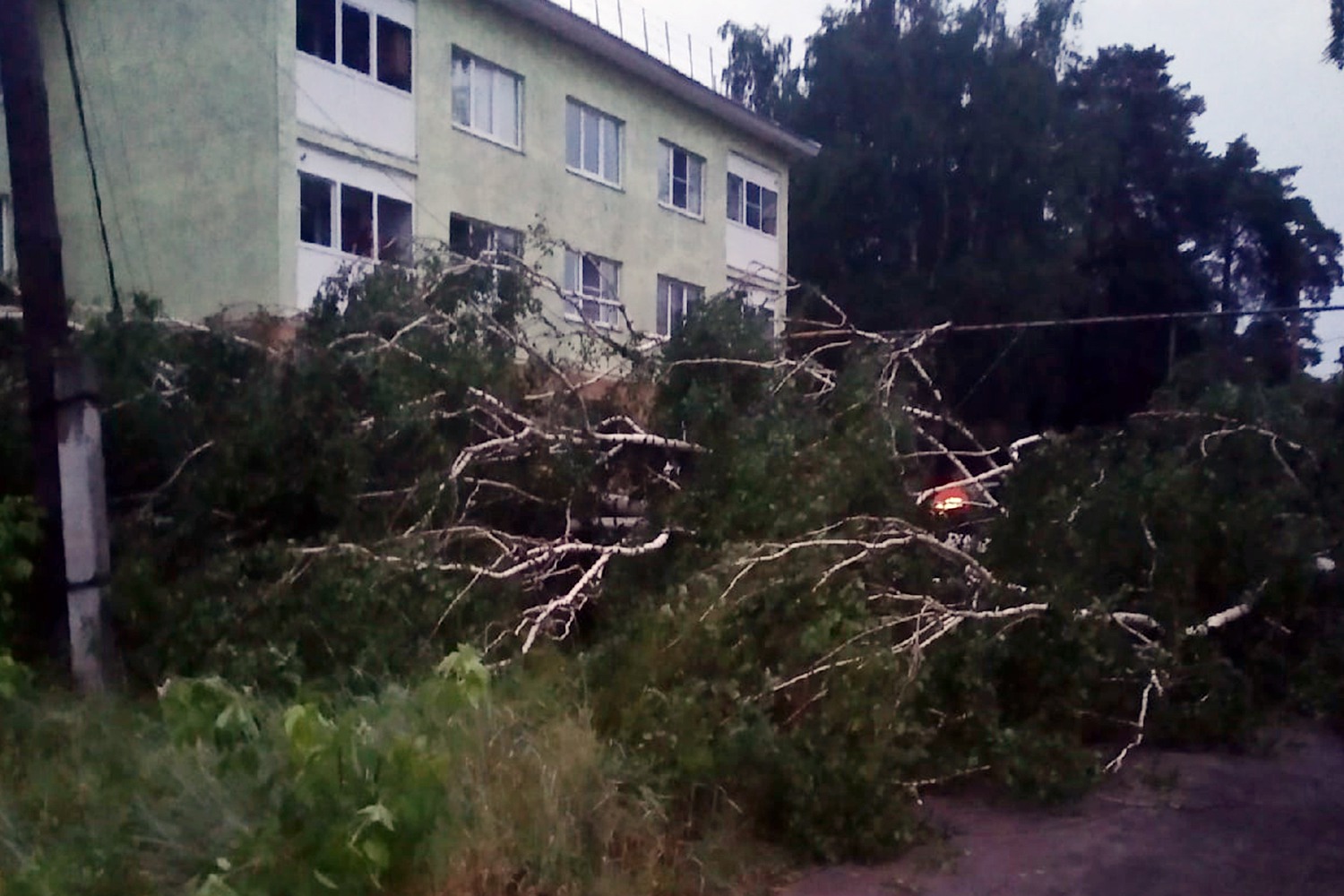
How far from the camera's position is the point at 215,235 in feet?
46.8

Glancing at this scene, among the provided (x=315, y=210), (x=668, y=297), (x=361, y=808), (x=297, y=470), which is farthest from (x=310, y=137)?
(x=361, y=808)

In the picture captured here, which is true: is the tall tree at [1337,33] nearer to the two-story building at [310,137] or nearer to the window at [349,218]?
the two-story building at [310,137]

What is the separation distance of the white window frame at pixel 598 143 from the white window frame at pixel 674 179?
1047mm

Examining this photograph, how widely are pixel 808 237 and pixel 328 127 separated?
17.1m

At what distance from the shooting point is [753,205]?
2339 centimetres

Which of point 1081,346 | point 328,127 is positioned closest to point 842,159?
point 1081,346

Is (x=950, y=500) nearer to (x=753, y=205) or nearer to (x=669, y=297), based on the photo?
(x=669, y=297)

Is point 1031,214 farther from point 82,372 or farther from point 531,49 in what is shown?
point 82,372

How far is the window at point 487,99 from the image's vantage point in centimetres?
1647

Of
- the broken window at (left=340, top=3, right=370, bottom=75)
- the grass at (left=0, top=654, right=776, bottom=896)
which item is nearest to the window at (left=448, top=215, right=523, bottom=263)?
the grass at (left=0, top=654, right=776, bottom=896)

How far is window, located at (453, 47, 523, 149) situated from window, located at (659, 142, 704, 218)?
3.54m

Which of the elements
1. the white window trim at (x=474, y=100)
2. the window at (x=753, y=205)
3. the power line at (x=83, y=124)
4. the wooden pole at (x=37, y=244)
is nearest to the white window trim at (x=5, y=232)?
the power line at (x=83, y=124)

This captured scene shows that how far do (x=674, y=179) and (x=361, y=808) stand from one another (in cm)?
1742

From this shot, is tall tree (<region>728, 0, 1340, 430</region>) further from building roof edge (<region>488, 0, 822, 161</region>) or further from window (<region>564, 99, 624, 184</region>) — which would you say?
window (<region>564, 99, 624, 184</region>)
